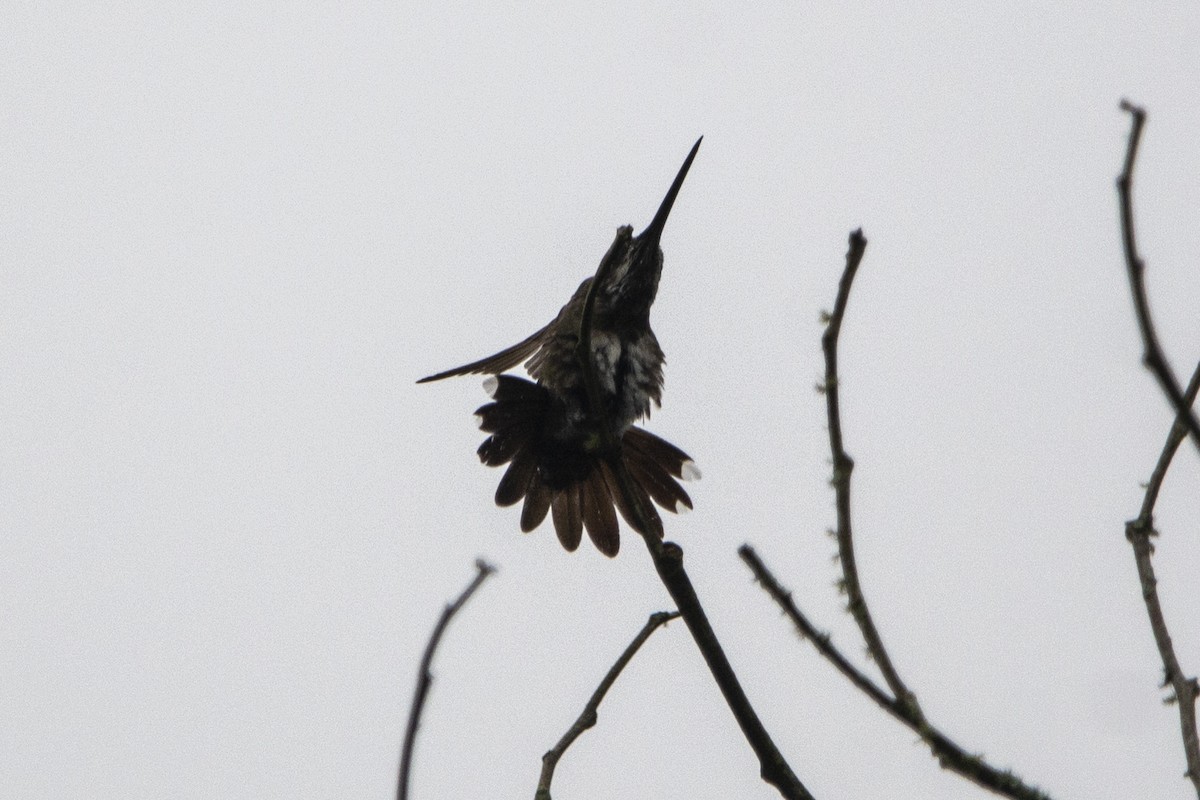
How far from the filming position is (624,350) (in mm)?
5426

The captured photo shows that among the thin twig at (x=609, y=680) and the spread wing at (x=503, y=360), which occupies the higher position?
the spread wing at (x=503, y=360)

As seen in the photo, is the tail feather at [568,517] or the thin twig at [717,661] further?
the tail feather at [568,517]

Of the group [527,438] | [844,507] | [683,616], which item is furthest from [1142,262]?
[527,438]

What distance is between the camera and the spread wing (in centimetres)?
507

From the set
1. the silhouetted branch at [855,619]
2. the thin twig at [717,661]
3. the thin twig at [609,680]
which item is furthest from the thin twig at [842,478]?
the thin twig at [609,680]

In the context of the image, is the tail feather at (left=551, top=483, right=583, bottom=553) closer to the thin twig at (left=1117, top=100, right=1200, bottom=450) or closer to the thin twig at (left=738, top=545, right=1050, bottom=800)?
the thin twig at (left=738, top=545, right=1050, bottom=800)

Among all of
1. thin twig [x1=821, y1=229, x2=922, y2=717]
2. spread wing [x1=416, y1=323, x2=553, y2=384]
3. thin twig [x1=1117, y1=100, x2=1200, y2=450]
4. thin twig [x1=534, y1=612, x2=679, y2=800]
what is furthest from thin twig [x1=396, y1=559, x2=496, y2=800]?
spread wing [x1=416, y1=323, x2=553, y2=384]

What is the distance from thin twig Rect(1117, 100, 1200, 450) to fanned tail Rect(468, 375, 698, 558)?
350 cm

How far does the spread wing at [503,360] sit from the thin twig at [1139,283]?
3494 millimetres

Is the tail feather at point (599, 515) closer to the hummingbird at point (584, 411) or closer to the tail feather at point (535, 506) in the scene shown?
the hummingbird at point (584, 411)

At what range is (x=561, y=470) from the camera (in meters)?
5.38

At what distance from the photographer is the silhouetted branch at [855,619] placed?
5.42ft

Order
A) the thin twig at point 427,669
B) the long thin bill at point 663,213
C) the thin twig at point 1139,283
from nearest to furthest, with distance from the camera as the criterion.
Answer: the thin twig at point 1139,283, the thin twig at point 427,669, the long thin bill at point 663,213

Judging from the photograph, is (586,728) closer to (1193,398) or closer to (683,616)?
(683,616)
